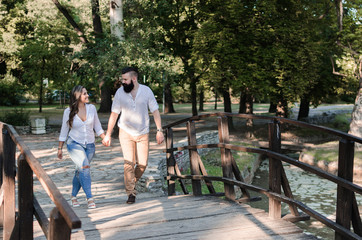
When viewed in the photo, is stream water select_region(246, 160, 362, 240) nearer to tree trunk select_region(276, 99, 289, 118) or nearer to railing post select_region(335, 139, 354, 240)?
tree trunk select_region(276, 99, 289, 118)

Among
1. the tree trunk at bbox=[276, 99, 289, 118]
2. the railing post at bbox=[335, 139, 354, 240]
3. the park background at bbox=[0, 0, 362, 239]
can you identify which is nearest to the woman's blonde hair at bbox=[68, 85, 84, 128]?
the railing post at bbox=[335, 139, 354, 240]

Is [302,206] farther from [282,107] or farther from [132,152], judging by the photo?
[282,107]

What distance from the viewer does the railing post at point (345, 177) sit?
11.7 feet

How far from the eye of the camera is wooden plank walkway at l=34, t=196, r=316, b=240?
4.10 m

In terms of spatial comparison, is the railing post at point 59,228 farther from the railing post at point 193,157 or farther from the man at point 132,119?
the railing post at point 193,157

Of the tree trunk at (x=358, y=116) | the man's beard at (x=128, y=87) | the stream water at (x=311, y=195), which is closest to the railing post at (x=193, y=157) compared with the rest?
the man's beard at (x=128, y=87)

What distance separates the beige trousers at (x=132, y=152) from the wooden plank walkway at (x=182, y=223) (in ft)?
1.52

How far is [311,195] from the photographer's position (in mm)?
13992

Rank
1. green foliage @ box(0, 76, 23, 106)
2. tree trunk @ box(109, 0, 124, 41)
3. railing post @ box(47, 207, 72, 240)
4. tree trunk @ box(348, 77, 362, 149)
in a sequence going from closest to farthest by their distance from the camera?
railing post @ box(47, 207, 72, 240) → tree trunk @ box(109, 0, 124, 41) → tree trunk @ box(348, 77, 362, 149) → green foliage @ box(0, 76, 23, 106)

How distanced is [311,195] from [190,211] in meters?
10.1

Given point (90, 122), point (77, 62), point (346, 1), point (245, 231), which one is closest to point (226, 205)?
point (245, 231)

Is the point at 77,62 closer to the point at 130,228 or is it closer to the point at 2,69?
the point at 130,228

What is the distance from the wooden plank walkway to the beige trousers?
0.46 meters

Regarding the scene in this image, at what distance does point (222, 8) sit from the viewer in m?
20.4
